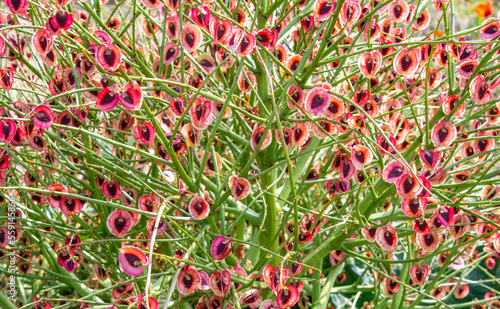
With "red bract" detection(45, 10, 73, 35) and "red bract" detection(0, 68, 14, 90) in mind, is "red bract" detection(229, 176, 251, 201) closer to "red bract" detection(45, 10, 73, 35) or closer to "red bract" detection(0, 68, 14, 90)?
"red bract" detection(45, 10, 73, 35)

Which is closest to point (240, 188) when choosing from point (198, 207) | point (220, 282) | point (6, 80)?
point (198, 207)

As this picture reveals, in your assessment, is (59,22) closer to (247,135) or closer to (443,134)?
(247,135)

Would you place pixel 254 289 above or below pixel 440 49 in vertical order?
below

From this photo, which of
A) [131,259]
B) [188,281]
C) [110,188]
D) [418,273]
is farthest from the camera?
[418,273]

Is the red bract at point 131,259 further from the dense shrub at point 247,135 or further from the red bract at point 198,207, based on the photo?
the red bract at point 198,207

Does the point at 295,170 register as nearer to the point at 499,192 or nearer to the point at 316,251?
the point at 316,251

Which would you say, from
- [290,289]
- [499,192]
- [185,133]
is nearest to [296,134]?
[185,133]

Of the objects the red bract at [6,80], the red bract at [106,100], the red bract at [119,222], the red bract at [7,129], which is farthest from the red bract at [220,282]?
the red bract at [6,80]

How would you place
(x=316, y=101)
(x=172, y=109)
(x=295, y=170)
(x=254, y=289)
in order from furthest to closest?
(x=295, y=170)
(x=254, y=289)
(x=172, y=109)
(x=316, y=101)

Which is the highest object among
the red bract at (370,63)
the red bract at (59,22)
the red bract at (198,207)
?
the red bract at (370,63)

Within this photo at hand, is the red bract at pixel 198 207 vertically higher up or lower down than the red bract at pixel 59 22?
lower down

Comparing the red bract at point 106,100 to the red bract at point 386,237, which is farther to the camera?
the red bract at point 386,237
